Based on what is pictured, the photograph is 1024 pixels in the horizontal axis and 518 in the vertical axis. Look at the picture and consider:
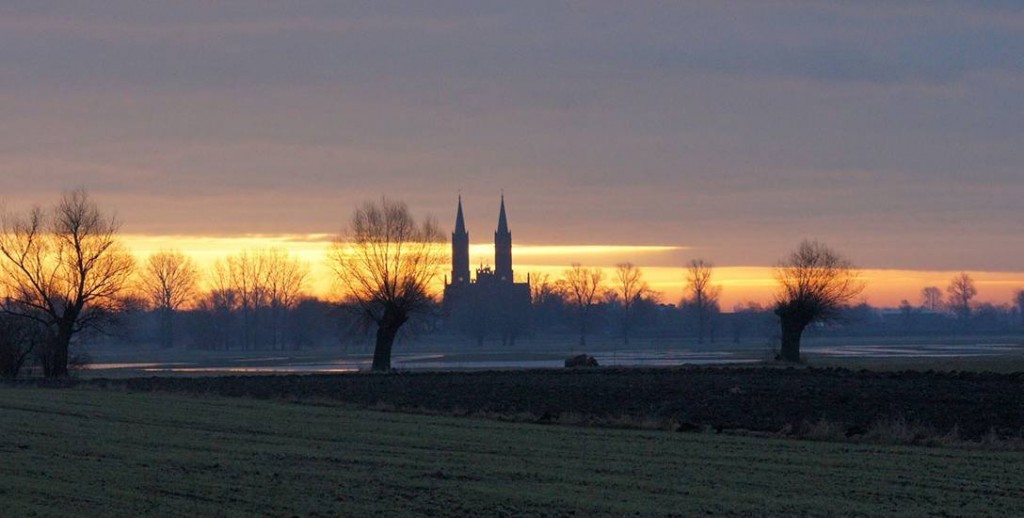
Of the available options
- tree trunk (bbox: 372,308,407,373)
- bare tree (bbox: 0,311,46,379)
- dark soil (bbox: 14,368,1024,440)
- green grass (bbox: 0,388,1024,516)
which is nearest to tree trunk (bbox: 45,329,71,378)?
bare tree (bbox: 0,311,46,379)

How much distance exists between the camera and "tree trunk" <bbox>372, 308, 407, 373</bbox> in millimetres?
68188

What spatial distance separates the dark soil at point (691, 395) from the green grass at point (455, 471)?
4.84 meters

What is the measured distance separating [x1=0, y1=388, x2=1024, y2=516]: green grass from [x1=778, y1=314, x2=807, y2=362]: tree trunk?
154 feet

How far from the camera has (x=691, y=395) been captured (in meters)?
39.9

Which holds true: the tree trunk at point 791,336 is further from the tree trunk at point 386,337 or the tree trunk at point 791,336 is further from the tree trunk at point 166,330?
the tree trunk at point 166,330

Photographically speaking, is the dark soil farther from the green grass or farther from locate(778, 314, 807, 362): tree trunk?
locate(778, 314, 807, 362): tree trunk

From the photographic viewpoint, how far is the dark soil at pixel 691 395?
32.1 metres

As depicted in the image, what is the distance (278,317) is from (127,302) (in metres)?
97.9

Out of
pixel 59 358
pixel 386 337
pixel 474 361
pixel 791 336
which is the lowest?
pixel 474 361

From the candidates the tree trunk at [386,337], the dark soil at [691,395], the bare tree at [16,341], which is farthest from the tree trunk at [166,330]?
the dark soil at [691,395]

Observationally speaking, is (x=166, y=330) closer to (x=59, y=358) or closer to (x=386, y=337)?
(x=386, y=337)

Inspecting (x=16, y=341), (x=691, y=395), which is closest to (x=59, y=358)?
(x=16, y=341)

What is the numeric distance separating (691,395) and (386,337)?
31554 mm

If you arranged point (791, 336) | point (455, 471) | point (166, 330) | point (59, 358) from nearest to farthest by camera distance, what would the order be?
point (455, 471)
point (59, 358)
point (791, 336)
point (166, 330)
